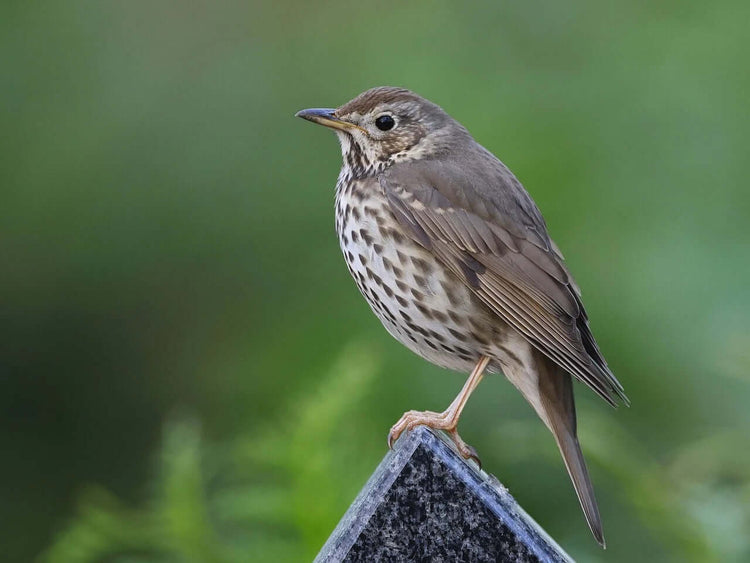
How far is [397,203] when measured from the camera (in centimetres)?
314

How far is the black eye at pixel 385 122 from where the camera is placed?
3328mm

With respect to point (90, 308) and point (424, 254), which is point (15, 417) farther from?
point (424, 254)

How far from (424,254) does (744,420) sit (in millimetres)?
1871

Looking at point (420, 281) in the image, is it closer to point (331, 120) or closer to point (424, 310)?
point (424, 310)

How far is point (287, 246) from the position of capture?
18.5 ft

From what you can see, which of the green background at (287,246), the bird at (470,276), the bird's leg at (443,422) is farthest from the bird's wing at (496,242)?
the green background at (287,246)

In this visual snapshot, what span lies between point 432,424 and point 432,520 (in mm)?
707

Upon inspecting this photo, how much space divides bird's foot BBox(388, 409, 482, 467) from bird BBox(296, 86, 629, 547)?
138 mm

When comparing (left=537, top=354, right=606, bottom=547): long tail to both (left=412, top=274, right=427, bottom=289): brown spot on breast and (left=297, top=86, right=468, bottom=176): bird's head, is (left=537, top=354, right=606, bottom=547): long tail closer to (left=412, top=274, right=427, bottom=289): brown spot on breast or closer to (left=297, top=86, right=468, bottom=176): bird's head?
(left=412, top=274, right=427, bottom=289): brown spot on breast

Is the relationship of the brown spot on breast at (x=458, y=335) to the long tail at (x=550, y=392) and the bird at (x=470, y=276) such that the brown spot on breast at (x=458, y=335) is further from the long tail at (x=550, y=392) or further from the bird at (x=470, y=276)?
the long tail at (x=550, y=392)

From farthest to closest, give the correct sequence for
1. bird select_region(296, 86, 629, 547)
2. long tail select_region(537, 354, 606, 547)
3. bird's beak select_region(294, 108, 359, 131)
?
bird's beak select_region(294, 108, 359, 131) < bird select_region(296, 86, 629, 547) < long tail select_region(537, 354, 606, 547)

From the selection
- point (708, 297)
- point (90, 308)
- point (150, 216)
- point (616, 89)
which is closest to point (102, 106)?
point (150, 216)

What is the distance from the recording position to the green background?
4.34 meters

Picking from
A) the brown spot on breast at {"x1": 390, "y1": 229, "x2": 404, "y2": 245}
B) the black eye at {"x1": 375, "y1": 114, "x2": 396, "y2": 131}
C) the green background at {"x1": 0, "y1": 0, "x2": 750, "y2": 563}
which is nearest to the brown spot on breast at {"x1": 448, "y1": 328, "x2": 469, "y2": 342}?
the brown spot on breast at {"x1": 390, "y1": 229, "x2": 404, "y2": 245}
